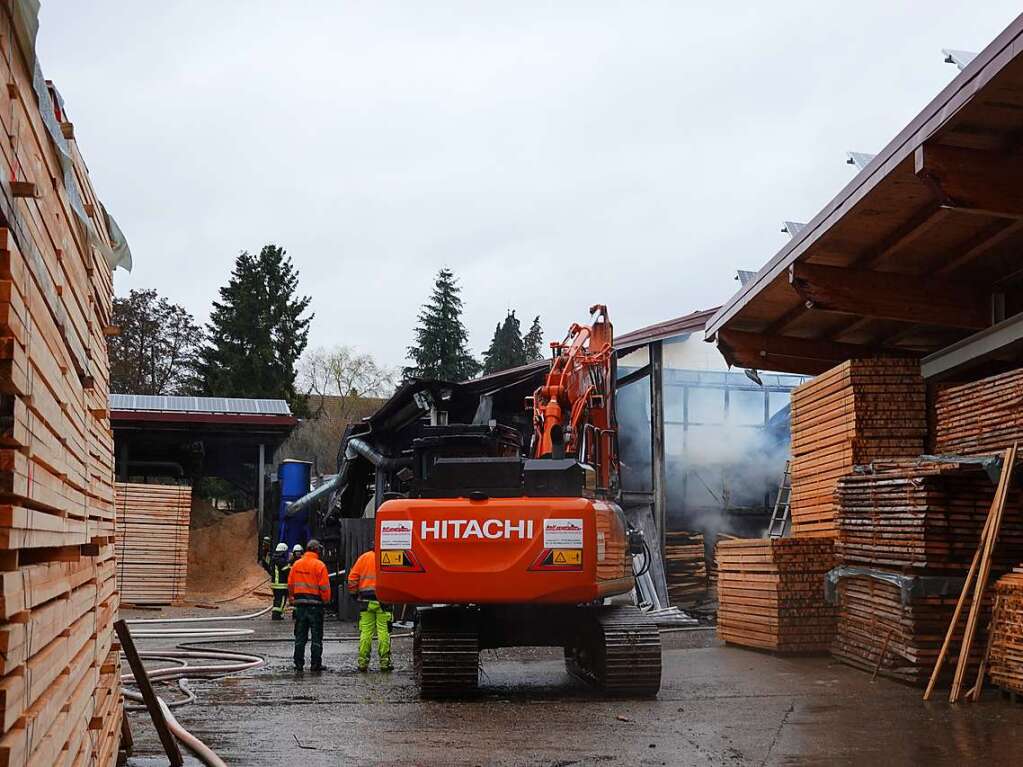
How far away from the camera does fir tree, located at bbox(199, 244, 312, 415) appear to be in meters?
54.6

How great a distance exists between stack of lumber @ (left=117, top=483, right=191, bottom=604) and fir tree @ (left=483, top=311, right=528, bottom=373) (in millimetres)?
40938

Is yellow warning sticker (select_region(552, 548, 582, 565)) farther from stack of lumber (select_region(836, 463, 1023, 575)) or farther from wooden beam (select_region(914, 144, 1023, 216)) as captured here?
wooden beam (select_region(914, 144, 1023, 216))

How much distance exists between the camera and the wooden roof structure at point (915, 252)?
1070 centimetres

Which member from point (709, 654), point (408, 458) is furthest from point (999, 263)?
point (408, 458)

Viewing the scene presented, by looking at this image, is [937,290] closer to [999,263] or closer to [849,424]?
[999,263]

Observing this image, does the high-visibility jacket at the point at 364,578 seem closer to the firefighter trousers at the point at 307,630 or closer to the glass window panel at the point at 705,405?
the firefighter trousers at the point at 307,630

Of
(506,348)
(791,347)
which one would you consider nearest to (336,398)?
(506,348)

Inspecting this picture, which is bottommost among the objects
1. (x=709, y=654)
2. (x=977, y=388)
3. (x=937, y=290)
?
(x=709, y=654)

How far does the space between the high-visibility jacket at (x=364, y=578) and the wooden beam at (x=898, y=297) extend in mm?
6472

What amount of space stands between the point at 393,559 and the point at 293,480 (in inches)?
822

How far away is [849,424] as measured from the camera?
47.9 ft

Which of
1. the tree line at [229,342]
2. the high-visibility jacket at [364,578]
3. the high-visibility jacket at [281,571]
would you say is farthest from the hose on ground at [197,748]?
the tree line at [229,342]

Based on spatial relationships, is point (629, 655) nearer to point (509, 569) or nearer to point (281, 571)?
point (509, 569)

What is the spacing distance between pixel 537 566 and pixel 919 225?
18.6 feet
